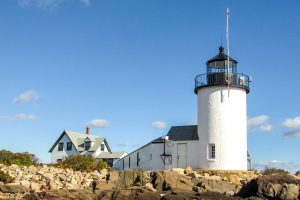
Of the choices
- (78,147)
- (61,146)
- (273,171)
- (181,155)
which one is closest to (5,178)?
(181,155)

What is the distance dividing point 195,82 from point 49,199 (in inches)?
519

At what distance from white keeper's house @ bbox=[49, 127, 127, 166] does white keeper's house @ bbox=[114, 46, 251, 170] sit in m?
18.6

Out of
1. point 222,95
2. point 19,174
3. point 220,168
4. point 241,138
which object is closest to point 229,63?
point 222,95

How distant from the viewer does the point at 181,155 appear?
30.9 metres

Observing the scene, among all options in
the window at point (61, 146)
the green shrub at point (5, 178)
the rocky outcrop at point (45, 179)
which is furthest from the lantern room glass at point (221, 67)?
the window at point (61, 146)

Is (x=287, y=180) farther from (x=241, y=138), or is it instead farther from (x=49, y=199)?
(x=49, y=199)

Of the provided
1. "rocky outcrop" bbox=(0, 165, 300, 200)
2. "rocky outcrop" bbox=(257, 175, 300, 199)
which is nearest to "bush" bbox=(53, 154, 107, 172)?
"rocky outcrop" bbox=(0, 165, 300, 200)

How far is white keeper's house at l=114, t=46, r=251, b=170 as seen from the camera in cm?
2900

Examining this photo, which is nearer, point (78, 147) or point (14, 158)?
point (14, 158)

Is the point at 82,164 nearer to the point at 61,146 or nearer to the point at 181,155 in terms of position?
the point at 181,155

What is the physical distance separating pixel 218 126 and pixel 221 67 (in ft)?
13.2

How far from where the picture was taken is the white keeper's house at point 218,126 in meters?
29.0

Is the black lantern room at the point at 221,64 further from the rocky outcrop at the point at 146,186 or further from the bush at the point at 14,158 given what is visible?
the bush at the point at 14,158

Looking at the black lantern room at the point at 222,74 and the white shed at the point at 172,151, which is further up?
the black lantern room at the point at 222,74
